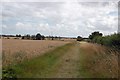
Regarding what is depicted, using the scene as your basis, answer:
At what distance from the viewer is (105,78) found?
402 inches

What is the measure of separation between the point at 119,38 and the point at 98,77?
610 inches

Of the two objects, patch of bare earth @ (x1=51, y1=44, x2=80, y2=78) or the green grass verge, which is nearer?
the green grass verge

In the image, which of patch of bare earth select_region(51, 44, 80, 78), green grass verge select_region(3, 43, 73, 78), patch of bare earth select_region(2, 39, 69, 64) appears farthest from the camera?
patch of bare earth select_region(2, 39, 69, 64)

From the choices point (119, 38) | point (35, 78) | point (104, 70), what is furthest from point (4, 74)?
point (119, 38)

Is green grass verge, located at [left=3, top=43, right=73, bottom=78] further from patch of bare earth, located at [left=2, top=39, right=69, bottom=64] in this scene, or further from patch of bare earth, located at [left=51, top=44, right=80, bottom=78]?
patch of bare earth, located at [left=2, top=39, right=69, bottom=64]

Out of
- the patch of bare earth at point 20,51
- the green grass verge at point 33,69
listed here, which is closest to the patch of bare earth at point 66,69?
the green grass verge at point 33,69

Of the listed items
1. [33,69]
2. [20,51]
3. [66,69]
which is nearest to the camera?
[33,69]

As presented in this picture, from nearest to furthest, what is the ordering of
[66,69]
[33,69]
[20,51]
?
[33,69], [66,69], [20,51]

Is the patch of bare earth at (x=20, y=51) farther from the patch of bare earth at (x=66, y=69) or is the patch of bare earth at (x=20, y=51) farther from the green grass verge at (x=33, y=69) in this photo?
the patch of bare earth at (x=66, y=69)

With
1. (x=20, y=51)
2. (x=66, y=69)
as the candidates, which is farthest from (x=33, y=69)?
(x=20, y=51)

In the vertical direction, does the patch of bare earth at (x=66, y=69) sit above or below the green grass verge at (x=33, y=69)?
below

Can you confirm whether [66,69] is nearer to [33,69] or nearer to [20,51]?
[33,69]

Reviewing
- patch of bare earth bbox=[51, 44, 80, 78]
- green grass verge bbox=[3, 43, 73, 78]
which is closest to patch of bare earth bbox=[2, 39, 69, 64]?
green grass verge bbox=[3, 43, 73, 78]

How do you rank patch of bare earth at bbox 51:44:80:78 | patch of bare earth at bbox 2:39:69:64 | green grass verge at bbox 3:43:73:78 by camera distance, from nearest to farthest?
green grass verge at bbox 3:43:73:78 < patch of bare earth at bbox 51:44:80:78 < patch of bare earth at bbox 2:39:69:64
